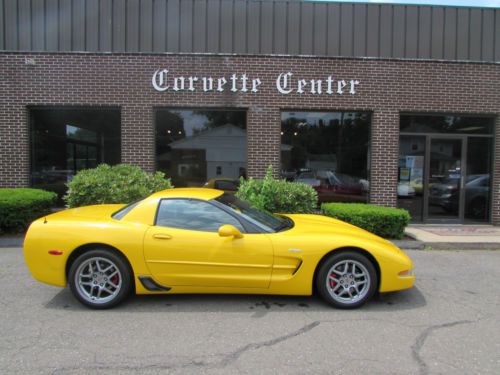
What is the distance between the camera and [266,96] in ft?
30.6

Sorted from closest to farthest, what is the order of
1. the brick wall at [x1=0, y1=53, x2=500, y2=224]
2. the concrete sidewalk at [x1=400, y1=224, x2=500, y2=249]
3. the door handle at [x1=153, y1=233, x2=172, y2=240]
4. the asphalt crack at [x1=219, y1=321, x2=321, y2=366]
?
1. the asphalt crack at [x1=219, y1=321, x2=321, y2=366]
2. the door handle at [x1=153, y1=233, x2=172, y2=240]
3. the concrete sidewalk at [x1=400, y1=224, x2=500, y2=249]
4. the brick wall at [x1=0, y1=53, x2=500, y2=224]

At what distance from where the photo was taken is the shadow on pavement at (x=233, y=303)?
407 centimetres

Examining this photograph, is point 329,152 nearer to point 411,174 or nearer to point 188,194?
point 411,174

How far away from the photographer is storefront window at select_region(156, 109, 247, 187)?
9484mm

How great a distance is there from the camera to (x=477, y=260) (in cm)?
642

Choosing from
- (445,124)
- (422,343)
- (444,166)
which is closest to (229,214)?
(422,343)

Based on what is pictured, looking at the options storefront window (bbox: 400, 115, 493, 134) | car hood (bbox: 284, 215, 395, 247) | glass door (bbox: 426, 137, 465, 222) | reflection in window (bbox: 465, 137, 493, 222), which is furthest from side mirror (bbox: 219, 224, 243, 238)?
reflection in window (bbox: 465, 137, 493, 222)

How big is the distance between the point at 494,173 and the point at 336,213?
16.0ft

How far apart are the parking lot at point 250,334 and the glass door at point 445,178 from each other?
540 centimetres

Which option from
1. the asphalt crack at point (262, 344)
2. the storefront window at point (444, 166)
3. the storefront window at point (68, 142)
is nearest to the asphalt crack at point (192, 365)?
the asphalt crack at point (262, 344)

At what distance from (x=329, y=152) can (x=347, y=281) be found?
19.9ft

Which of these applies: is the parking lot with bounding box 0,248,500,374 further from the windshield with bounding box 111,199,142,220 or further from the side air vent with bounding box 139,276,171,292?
the windshield with bounding box 111,199,142,220

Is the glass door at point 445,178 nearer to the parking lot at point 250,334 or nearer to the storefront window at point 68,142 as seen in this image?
the parking lot at point 250,334

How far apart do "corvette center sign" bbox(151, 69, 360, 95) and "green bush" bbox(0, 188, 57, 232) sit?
3.74 metres
